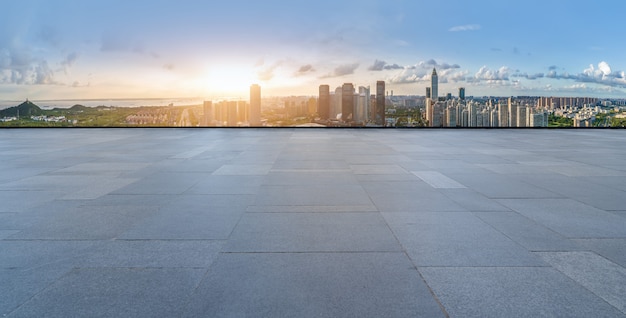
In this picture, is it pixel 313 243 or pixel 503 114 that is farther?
pixel 503 114

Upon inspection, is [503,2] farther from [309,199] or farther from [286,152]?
→ [309,199]

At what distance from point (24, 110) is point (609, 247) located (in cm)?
3445

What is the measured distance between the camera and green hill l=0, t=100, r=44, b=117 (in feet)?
95.1

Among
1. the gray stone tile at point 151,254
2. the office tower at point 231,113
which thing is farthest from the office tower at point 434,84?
the gray stone tile at point 151,254

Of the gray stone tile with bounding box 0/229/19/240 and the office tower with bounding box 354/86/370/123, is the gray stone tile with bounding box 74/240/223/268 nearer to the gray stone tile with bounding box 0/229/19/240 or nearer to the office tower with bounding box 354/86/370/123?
the gray stone tile with bounding box 0/229/19/240

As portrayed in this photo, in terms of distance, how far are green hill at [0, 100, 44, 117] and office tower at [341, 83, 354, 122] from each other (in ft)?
68.6

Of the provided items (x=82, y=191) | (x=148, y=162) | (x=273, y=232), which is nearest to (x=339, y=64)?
(x=148, y=162)

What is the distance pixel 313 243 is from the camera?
4.84m

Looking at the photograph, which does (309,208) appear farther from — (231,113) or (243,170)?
(231,113)

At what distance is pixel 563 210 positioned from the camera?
6.41 m

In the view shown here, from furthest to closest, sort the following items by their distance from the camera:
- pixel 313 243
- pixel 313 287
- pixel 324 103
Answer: pixel 324 103, pixel 313 243, pixel 313 287

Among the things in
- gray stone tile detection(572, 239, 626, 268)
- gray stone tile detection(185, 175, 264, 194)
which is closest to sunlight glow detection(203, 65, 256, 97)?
gray stone tile detection(185, 175, 264, 194)

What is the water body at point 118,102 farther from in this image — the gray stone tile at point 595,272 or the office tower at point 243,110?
the gray stone tile at point 595,272

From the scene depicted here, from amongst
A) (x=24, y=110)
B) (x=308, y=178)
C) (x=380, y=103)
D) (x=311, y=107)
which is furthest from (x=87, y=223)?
(x=24, y=110)
